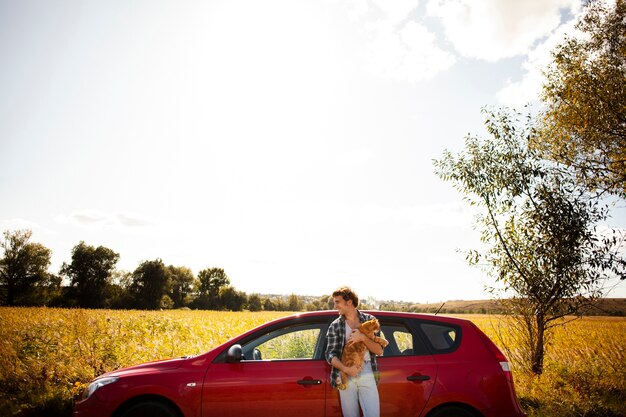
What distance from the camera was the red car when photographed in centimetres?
418

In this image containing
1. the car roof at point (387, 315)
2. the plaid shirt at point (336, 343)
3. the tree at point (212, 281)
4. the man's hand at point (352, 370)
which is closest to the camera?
the man's hand at point (352, 370)

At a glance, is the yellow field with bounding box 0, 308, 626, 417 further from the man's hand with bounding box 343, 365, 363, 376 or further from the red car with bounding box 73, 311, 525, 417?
the man's hand with bounding box 343, 365, 363, 376

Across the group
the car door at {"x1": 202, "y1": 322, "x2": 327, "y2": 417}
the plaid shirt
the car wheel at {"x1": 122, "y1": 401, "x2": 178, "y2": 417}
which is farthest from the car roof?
the car wheel at {"x1": 122, "y1": 401, "x2": 178, "y2": 417}

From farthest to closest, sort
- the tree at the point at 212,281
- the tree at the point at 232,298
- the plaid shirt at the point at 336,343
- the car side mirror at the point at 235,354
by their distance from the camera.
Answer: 1. the tree at the point at 212,281
2. the tree at the point at 232,298
3. the car side mirror at the point at 235,354
4. the plaid shirt at the point at 336,343

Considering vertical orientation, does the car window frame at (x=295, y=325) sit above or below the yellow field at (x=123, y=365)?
above

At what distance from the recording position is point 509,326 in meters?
11.0

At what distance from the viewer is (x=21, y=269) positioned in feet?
181

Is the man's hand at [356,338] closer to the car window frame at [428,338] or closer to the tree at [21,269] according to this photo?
the car window frame at [428,338]

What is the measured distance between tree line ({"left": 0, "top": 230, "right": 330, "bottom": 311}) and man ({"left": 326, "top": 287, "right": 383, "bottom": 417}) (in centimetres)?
3817

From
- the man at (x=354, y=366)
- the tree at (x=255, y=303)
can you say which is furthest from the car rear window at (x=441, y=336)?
the tree at (x=255, y=303)

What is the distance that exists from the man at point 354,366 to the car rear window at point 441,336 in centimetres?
85

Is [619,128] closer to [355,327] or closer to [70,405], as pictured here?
[355,327]

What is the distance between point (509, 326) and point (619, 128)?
612 centimetres

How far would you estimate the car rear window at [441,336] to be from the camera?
4.48m
